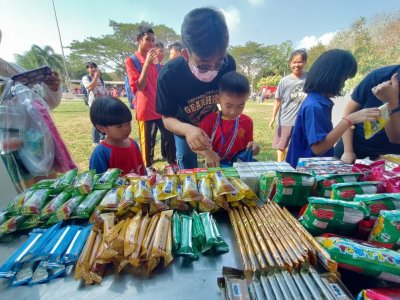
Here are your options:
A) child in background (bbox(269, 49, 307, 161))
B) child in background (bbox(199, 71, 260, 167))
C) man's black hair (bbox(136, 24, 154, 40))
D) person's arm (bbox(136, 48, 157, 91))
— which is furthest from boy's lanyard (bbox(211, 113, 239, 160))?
man's black hair (bbox(136, 24, 154, 40))

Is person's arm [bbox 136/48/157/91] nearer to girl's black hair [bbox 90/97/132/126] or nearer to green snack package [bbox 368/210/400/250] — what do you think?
girl's black hair [bbox 90/97/132/126]

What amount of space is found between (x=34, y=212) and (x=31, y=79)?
1124 millimetres

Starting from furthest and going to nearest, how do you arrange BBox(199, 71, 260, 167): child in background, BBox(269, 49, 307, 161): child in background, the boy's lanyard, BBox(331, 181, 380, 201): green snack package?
BBox(269, 49, 307, 161): child in background < the boy's lanyard < BBox(199, 71, 260, 167): child in background < BBox(331, 181, 380, 201): green snack package

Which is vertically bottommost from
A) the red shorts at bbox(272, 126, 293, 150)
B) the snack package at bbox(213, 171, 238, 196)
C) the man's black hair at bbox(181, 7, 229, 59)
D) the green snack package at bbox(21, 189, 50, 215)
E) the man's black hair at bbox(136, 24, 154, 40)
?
the red shorts at bbox(272, 126, 293, 150)

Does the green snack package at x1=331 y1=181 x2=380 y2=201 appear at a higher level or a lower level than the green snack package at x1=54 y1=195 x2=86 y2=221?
higher

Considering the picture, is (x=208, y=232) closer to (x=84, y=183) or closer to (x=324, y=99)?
(x=84, y=183)

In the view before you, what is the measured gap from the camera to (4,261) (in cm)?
67

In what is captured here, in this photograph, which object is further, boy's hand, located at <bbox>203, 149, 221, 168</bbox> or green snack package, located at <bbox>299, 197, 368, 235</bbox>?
boy's hand, located at <bbox>203, 149, 221, 168</bbox>

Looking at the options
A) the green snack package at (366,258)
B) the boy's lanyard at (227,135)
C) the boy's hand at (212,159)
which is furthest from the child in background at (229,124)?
the green snack package at (366,258)

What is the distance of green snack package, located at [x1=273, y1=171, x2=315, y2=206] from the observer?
0.82 metres

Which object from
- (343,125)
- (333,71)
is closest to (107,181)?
(343,125)

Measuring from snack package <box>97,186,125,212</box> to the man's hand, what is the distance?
145 centimetres

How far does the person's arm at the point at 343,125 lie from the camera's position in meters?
1.15

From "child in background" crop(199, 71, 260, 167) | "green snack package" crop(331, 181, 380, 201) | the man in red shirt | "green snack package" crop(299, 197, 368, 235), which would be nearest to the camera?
"green snack package" crop(299, 197, 368, 235)
